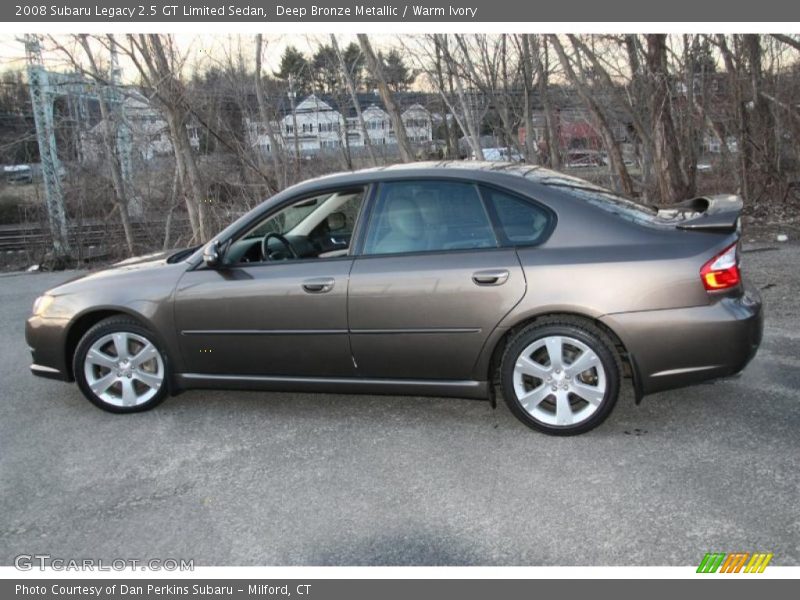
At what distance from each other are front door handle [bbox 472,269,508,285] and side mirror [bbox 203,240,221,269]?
5.55ft

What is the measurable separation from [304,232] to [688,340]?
8.85ft

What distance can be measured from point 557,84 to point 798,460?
12.3 m

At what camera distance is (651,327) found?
3619 mm

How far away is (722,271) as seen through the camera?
11.8 ft

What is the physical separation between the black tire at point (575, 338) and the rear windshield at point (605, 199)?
2.32 ft

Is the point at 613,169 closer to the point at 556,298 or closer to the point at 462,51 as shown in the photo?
Answer: the point at 462,51

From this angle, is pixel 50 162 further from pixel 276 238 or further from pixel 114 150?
pixel 276 238

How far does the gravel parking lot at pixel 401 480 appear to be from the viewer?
289 centimetres

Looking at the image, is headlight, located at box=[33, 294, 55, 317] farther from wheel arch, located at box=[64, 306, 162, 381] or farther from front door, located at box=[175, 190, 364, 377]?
front door, located at box=[175, 190, 364, 377]

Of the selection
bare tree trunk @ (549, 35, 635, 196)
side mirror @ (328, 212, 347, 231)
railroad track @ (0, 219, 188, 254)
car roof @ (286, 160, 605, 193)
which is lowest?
railroad track @ (0, 219, 188, 254)

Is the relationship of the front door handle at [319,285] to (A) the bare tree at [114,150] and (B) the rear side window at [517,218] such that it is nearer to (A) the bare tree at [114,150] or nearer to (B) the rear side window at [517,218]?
(B) the rear side window at [517,218]

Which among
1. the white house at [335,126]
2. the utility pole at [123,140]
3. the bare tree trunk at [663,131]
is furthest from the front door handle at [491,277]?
the white house at [335,126]

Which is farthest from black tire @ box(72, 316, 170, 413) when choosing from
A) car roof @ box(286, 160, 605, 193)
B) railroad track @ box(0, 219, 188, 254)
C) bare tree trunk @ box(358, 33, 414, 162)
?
railroad track @ box(0, 219, 188, 254)

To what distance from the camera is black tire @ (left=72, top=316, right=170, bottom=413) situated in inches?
177
